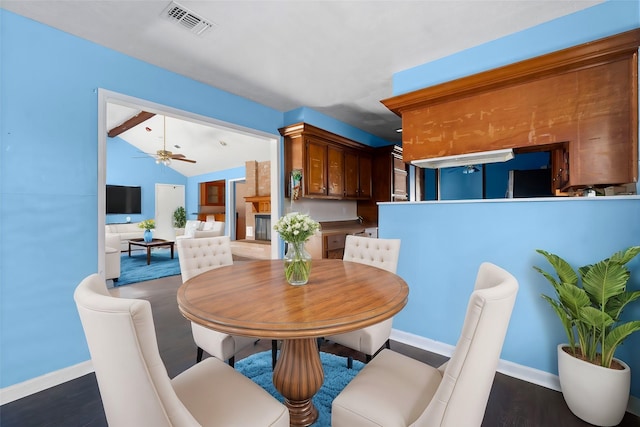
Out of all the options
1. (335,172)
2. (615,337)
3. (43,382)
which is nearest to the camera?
(615,337)

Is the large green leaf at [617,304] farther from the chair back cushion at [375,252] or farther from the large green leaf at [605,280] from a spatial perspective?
the chair back cushion at [375,252]

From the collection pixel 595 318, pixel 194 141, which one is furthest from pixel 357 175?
pixel 194 141

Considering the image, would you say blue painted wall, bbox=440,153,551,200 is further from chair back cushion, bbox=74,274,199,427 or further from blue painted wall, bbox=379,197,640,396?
chair back cushion, bbox=74,274,199,427

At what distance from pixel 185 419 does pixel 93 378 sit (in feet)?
6.50

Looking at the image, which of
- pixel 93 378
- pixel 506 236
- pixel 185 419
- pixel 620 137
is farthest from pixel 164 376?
pixel 620 137

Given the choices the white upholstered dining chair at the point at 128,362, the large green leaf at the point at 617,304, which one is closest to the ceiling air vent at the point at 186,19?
the white upholstered dining chair at the point at 128,362

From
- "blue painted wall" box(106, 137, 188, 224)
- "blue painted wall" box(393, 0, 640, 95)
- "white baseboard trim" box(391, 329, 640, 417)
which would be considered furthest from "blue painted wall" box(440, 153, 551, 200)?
"blue painted wall" box(106, 137, 188, 224)

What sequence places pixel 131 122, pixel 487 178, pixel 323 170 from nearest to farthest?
pixel 323 170
pixel 487 178
pixel 131 122

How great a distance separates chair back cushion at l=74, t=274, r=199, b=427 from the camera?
2.27 ft

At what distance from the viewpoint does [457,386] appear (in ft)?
2.68

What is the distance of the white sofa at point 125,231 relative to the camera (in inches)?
306

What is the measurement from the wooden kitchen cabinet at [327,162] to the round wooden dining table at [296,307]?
8.12 ft

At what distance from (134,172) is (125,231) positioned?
192 centimetres

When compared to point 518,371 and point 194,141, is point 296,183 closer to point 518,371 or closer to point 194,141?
point 518,371
